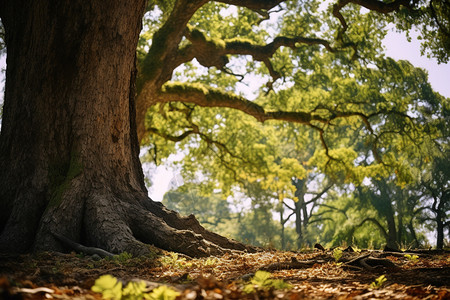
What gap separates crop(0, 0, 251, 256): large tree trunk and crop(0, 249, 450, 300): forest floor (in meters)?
0.71

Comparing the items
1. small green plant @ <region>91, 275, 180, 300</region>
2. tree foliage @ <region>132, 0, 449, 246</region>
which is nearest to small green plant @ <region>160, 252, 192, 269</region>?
small green plant @ <region>91, 275, 180, 300</region>

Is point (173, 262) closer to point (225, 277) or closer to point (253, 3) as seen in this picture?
point (225, 277)

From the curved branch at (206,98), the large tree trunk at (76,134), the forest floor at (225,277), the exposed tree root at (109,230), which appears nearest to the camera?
the forest floor at (225,277)

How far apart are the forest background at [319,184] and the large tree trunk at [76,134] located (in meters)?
2.70

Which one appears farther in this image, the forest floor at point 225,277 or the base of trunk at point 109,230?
the base of trunk at point 109,230

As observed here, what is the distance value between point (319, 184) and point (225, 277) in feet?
120

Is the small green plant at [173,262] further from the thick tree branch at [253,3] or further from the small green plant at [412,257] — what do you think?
the thick tree branch at [253,3]

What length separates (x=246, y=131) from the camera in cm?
1758

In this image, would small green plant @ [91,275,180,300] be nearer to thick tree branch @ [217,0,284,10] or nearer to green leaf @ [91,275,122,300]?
green leaf @ [91,275,122,300]

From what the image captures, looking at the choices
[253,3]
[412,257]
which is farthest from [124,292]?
[253,3]

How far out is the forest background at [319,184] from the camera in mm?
15406

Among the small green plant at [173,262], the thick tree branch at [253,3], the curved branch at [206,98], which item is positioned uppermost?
the thick tree branch at [253,3]

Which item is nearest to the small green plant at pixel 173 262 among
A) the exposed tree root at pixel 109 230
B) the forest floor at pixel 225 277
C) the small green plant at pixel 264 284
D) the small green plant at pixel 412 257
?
the forest floor at pixel 225 277

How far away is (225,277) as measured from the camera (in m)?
2.99
